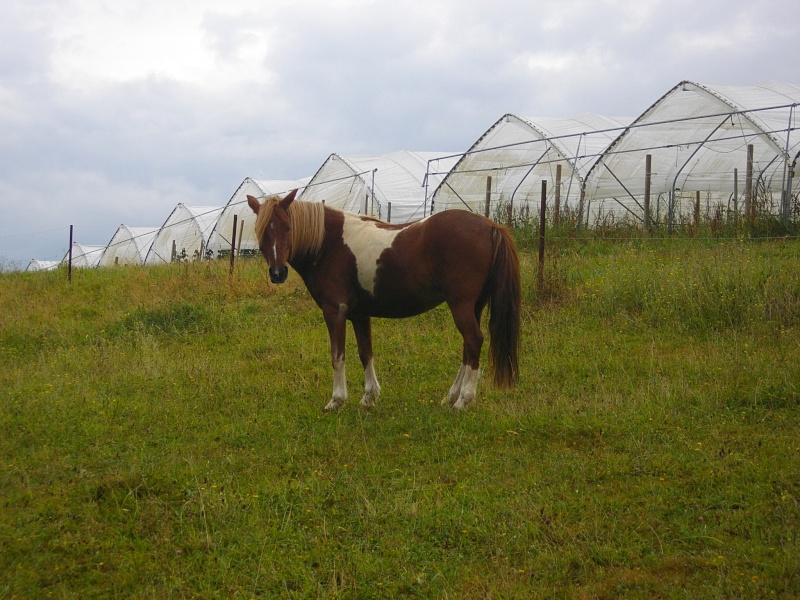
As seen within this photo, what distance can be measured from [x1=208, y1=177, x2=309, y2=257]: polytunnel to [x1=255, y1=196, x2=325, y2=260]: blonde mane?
21.6 m

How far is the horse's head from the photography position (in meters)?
7.21

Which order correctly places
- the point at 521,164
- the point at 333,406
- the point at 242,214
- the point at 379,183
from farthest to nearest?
the point at 242,214 → the point at 379,183 → the point at 521,164 → the point at 333,406

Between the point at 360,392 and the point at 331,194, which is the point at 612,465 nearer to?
the point at 360,392

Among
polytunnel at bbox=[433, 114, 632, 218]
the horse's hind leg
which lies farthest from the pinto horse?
polytunnel at bbox=[433, 114, 632, 218]

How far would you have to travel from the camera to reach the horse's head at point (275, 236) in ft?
23.7

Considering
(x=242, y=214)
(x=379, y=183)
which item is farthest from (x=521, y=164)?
(x=242, y=214)

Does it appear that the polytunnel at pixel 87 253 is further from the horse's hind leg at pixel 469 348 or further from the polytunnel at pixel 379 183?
the horse's hind leg at pixel 469 348

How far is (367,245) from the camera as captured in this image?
7.49m

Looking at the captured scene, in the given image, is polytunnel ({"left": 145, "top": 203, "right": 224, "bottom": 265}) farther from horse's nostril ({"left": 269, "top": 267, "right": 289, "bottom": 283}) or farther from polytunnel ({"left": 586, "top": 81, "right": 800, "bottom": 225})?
horse's nostril ({"left": 269, "top": 267, "right": 289, "bottom": 283})

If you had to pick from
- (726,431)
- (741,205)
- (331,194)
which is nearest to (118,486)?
(726,431)

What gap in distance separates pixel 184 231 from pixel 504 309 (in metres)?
28.6

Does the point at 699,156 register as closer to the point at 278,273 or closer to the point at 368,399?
the point at 368,399

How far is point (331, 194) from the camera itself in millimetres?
27203

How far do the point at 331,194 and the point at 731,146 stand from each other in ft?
45.6
